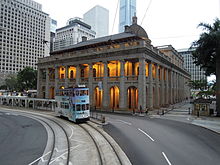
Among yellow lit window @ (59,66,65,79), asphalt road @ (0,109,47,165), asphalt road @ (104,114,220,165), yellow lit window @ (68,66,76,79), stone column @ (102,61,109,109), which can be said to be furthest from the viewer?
yellow lit window @ (59,66,65,79)

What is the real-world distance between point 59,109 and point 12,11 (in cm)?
14968

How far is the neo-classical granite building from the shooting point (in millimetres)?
30547

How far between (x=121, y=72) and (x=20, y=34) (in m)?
142

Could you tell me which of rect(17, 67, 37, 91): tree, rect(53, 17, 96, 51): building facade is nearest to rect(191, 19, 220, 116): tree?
rect(53, 17, 96, 51): building facade

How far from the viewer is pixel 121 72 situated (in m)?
31.8

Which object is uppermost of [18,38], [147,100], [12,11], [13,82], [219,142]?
[12,11]

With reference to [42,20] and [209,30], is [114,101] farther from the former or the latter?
[42,20]

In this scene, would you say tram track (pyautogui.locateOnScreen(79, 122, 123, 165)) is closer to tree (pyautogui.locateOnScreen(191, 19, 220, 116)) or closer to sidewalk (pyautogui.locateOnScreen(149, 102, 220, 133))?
sidewalk (pyautogui.locateOnScreen(149, 102, 220, 133))

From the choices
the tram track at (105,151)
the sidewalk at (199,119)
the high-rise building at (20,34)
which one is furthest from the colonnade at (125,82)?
the high-rise building at (20,34)

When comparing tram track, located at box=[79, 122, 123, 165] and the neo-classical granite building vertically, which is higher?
the neo-classical granite building

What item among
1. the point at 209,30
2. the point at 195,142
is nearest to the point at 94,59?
the point at 209,30

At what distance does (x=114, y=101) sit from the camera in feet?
119

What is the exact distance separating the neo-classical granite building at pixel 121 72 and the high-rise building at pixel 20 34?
10306 centimetres

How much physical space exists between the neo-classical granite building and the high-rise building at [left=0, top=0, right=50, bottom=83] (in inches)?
4058
